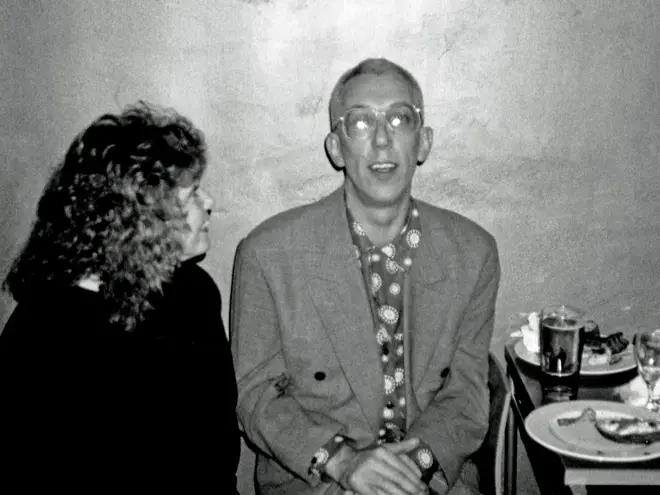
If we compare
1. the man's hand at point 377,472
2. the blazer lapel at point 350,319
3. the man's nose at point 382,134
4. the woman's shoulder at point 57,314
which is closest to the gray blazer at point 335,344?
the blazer lapel at point 350,319

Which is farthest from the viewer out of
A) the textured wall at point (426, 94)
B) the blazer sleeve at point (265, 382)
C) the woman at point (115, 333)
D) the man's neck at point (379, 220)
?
the textured wall at point (426, 94)

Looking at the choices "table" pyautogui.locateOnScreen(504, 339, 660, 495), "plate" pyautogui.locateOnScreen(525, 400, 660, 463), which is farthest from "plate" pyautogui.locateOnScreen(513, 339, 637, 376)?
"plate" pyautogui.locateOnScreen(525, 400, 660, 463)

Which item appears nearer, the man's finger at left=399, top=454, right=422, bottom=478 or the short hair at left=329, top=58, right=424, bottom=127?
the man's finger at left=399, top=454, right=422, bottom=478

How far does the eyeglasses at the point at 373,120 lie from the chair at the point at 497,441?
736mm

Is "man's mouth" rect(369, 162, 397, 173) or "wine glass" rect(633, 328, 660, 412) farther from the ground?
"man's mouth" rect(369, 162, 397, 173)

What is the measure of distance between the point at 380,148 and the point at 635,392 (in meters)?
0.97

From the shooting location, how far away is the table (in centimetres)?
139

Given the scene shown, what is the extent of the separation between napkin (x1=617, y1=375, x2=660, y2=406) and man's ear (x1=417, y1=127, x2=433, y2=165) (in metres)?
0.88

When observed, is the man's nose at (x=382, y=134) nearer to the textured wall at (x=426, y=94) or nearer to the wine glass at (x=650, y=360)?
the textured wall at (x=426, y=94)

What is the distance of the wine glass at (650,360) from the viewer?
1.69 metres

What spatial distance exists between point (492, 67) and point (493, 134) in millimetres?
221

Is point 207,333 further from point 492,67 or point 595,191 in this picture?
point 595,191

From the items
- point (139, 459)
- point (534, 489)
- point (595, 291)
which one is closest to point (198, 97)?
point (139, 459)

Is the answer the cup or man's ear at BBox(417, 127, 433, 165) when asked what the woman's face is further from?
the cup
